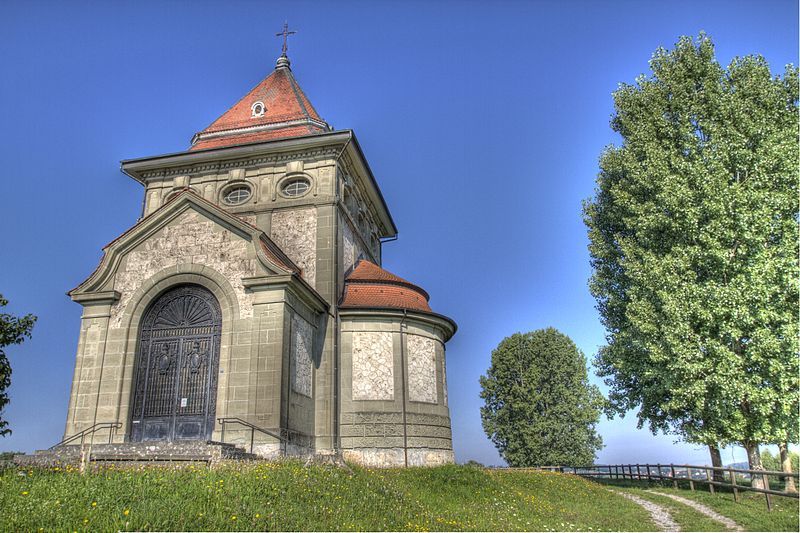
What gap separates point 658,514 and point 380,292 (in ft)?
40.5

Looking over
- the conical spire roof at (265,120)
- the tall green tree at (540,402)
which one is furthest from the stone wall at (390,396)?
the tall green tree at (540,402)

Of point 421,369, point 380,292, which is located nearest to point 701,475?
point 421,369

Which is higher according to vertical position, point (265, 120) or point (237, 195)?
point (265, 120)

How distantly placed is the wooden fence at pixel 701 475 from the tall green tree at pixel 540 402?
22.9 feet

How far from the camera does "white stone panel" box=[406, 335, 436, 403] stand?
2142cm

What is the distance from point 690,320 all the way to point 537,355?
2294cm

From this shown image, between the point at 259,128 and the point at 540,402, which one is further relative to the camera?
the point at 540,402

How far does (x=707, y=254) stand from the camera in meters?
16.3

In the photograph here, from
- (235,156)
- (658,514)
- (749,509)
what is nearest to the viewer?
(749,509)

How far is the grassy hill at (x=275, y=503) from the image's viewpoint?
8.78 meters

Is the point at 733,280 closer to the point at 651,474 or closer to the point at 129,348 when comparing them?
the point at 651,474

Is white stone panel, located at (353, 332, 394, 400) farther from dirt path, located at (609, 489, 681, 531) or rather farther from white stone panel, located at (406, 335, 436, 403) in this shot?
dirt path, located at (609, 489, 681, 531)

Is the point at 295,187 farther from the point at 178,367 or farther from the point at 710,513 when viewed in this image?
the point at 710,513

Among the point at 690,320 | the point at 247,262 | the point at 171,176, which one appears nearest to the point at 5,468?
the point at 247,262
